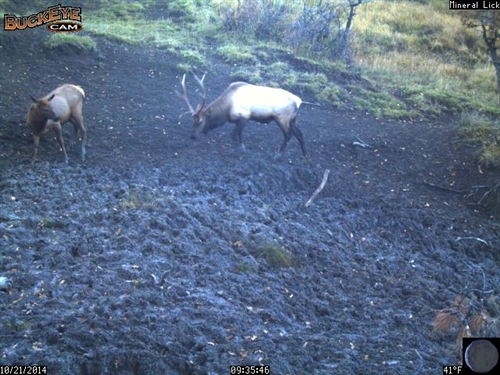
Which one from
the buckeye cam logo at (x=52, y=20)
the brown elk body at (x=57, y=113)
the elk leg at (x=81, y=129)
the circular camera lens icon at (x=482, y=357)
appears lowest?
the elk leg at (x=81, y=129)

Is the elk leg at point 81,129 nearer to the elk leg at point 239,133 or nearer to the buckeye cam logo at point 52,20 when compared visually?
the elk leg at point 239,133

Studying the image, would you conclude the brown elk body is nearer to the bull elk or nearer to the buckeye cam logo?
the bull elk

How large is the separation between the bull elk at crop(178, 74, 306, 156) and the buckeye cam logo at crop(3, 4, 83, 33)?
199 inches

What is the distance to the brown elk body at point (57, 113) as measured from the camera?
8.27m

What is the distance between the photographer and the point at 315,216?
27.2 feet

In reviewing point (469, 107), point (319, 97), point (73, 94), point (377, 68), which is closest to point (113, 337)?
point (73, 94)

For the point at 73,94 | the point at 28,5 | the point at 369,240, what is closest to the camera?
the point at 369,240

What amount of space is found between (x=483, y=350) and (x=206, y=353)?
333cm

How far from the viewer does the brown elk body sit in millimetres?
8273

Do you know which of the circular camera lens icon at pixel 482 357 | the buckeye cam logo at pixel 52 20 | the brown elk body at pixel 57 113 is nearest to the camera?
the circular camera lens icon at pixel 482 357

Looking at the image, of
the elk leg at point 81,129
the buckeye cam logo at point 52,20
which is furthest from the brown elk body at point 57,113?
the buckeye cam logo at point 52,20

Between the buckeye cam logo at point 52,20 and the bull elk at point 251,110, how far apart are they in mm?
5044

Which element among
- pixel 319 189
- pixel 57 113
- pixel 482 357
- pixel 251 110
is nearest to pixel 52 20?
pixel 57 113

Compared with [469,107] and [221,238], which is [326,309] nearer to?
[221,238]
